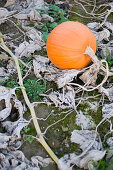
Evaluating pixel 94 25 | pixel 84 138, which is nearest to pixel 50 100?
pixel 84 138

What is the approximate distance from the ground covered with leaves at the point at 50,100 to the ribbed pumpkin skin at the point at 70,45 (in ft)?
0.33

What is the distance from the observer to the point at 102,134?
2891mm

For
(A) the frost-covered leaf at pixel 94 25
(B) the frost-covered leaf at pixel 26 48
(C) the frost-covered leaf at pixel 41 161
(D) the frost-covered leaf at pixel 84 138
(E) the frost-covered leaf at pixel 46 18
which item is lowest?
(C) the frost-covered leaf at pixel 41 161

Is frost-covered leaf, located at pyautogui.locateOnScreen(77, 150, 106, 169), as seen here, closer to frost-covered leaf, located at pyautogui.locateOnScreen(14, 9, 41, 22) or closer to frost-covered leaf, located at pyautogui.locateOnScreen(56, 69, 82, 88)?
frost-covered leaf, located at pyautogui.locateOnScreen(56, 69, 82, 88)

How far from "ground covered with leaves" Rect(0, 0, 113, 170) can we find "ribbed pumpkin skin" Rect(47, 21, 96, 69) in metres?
0.10

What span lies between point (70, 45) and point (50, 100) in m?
0.68

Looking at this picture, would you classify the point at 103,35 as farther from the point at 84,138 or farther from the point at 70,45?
the point at 84,138

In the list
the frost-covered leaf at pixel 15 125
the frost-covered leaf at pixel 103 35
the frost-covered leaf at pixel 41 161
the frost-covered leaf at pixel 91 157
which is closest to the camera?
the frost-covered leaf at pixel 91 157

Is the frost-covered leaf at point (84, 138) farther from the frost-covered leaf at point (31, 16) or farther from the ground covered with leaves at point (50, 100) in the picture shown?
the frost-covered leaf at point (31, 16)

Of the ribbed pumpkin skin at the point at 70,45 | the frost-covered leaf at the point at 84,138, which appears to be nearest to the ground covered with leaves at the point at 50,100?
the frost-covered leaf at the point at 84,138

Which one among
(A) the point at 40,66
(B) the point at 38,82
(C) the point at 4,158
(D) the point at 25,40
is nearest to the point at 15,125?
(C) the point at 4,158

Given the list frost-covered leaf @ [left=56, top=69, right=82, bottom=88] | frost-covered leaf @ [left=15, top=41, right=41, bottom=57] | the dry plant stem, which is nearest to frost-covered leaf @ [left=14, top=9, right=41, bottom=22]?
frost-covered leaf @ [left=15, top=41, right=41, bottom=57]

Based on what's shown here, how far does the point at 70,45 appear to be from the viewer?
10.3 feet

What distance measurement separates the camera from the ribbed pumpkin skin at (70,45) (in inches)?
124
